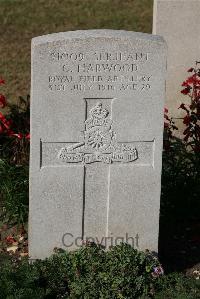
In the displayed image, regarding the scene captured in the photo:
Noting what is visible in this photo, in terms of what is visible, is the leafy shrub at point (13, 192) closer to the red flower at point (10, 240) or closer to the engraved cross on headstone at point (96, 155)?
the red flower at point (10, 240)

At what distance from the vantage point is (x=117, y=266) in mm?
5000

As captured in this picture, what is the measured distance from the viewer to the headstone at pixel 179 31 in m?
8.14

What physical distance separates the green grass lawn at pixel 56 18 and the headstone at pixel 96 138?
20.6 feet

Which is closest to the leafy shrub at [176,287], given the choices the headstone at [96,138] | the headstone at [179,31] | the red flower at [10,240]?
the headstone at [96,138]

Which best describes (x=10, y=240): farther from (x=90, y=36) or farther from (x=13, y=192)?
(x=90, y=36)

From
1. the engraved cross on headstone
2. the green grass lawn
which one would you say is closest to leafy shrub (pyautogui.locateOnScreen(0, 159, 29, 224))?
the engraved cross on headstone

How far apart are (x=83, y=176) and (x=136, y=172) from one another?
0.37 meters

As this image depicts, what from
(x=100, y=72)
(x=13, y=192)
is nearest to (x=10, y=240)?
(x=13, y=192)

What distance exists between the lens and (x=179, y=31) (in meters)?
8.21

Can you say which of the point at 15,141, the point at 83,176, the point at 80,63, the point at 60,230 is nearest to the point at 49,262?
the point at 60,230

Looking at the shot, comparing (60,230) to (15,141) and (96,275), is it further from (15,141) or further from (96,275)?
(15,141)

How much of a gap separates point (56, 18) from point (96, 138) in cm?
878

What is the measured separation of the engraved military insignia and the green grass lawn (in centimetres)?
631

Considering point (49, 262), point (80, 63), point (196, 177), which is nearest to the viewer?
point (80, 63)
